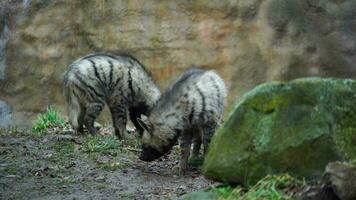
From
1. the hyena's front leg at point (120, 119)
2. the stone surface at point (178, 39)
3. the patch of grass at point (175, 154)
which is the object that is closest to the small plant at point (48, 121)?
the stone surface at point (178, 39)

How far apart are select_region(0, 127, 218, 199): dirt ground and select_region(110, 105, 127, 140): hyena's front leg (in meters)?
0.25

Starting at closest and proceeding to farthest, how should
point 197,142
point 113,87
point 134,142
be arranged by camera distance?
point 197,142 → point 134,142 → point 113,87

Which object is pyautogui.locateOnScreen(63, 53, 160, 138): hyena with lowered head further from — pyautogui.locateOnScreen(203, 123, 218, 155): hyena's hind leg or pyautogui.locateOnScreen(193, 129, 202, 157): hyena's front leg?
pyautogui.locateOnScreen(203, 123, 218, 155): hyena's hind leg

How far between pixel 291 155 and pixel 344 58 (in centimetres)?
629

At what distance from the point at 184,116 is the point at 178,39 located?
409 centimetres

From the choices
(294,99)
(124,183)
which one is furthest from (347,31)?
(294,99)

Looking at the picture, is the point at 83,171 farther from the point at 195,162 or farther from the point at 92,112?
the point at 92,112

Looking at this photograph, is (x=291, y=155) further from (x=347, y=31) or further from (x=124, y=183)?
(x=347, y=31)

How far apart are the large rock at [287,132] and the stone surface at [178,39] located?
231 inches

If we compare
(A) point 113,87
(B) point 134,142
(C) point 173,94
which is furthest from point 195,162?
(A) point 113,87

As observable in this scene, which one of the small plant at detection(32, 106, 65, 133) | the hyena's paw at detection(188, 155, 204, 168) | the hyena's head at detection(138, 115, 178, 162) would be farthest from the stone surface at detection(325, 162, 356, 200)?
the small plant at detection(32, 106, 65, 133)

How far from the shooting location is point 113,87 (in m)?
9.41

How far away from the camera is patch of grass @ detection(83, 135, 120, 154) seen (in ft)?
27.8

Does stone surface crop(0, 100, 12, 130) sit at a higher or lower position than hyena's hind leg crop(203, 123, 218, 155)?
lower
